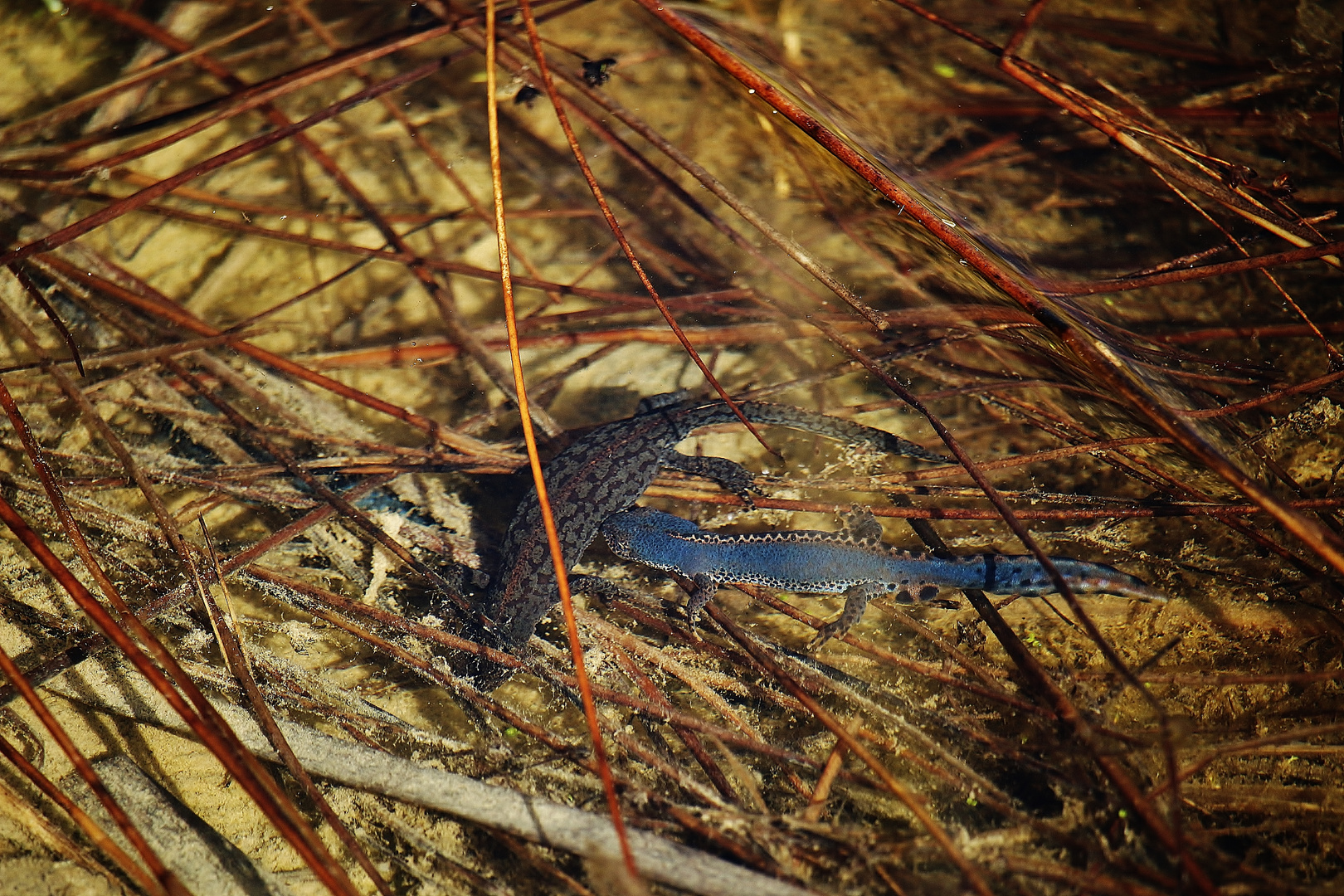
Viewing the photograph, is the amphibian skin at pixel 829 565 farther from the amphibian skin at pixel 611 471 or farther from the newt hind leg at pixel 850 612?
the amphibian skin at pixel 611 471

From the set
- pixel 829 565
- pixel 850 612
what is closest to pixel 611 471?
pixel 829 565

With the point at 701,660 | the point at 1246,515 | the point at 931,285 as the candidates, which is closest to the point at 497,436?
the point at 701,660

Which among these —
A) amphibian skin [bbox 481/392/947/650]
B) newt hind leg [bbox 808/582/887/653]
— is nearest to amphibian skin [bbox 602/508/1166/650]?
newt hind leg [bbox 808/582/887/653]

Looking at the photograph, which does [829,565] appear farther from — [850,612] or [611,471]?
[611,471]

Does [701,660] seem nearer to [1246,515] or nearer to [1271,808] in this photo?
[1271,808]

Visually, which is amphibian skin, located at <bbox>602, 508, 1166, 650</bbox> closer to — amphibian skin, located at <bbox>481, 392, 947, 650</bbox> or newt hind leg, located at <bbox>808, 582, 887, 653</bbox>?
newt hind leg, located at <bbox>808, 582, 887, 653</bbox>
